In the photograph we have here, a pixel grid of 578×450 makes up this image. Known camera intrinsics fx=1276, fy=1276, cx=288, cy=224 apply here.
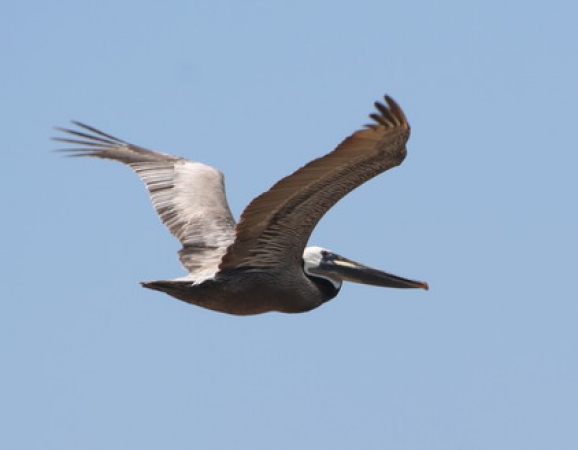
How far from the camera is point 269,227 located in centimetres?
1058

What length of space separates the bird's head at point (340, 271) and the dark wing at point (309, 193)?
61 centimetres

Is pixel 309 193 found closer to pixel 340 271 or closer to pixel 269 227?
pixel 269 227

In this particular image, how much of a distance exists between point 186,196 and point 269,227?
3.09 m

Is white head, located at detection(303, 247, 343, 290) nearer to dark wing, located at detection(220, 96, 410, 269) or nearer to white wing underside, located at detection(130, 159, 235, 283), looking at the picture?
dark wing, located at detection(220, 96, 410, 269)

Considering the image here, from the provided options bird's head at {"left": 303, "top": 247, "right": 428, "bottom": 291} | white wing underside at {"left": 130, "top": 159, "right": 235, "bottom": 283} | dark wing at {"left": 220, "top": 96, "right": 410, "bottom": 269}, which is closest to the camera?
dark wing at {"left": 220, "top": 96, "right": 410, "bottom": 269}

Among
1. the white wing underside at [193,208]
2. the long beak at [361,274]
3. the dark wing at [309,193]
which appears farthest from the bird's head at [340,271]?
the white wing underside at [193,208]

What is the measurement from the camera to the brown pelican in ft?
31.7

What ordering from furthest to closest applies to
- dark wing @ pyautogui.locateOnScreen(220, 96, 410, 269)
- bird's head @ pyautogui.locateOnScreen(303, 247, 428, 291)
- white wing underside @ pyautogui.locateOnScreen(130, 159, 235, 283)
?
white wing underside @ pyautogui.locateOnScreen(130, 159, 235, 283) < bird's head @ pyautogui.locateOnScreen(303, 247, 428, 291) < dark wing @ pyautogui.locateOnScreen(220, 96, 410, 269)

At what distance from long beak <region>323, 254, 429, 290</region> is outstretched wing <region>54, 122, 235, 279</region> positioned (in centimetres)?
111

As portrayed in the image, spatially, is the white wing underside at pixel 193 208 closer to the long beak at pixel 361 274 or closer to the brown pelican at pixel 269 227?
the brown pelican at pixel 269 227

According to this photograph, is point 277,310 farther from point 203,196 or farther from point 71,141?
point 71,141

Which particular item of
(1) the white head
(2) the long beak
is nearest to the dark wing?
(1) the white head

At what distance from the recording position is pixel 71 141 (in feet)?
48.8

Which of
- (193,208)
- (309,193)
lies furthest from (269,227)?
(193,208)
